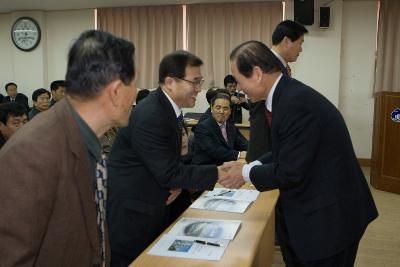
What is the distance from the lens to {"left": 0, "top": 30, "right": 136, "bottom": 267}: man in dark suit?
95 cm

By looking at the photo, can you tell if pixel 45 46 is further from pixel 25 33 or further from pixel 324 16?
pixel 324 16

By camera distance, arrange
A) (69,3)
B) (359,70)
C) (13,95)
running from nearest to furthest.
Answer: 1. (359,70)
2. (69,3)
3. (13,95)

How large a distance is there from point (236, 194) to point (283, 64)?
0.95 metres

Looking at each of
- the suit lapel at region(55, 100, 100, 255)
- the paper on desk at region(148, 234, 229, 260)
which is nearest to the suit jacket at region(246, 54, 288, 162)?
the paper on desk at region(148, 234, 229, 260)

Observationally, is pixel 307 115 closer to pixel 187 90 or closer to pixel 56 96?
pixel 187 90

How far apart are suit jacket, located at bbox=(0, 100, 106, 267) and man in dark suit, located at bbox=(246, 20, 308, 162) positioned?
73.4 inches

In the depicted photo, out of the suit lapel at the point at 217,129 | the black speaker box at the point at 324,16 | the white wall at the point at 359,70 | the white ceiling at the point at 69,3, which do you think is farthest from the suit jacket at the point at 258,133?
the white ceiling at the point at 69,3

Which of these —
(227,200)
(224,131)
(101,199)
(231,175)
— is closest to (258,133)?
(227,200)

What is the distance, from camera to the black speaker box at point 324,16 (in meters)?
6.58

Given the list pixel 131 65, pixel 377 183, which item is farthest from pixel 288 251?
pixel 377 183

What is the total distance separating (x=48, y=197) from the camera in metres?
0.98

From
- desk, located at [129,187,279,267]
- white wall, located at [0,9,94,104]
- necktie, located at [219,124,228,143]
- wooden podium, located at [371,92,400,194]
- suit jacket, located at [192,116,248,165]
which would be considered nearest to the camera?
desk, located at [129,187,279,267]

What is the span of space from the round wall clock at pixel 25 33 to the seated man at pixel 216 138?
18.8 ft

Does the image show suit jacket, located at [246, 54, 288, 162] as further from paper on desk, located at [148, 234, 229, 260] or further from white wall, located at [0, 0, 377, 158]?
white wall, located at [0, 0, 377, 158]
